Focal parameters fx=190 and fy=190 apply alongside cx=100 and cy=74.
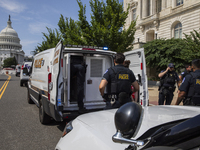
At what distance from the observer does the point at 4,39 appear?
147m

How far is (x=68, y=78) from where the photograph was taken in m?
5.23

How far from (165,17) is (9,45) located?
144149 millimetres

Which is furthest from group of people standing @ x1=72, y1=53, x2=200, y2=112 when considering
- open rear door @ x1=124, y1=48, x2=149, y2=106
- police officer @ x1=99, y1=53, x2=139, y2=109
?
open rear door @ x1=124, y1=48, x2=149, y2=106

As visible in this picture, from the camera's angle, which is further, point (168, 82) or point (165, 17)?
point (165, 17)

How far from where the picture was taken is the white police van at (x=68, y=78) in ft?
14.4

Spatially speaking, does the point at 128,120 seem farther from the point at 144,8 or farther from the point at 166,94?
the point at 144,8

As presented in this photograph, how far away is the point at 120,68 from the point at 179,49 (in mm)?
15964

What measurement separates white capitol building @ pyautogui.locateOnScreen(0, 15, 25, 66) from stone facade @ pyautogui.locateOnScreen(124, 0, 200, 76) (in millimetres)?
130705

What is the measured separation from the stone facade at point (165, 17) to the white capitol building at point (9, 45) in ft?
429

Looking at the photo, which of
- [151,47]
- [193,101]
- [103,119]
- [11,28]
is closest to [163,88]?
[193,101]

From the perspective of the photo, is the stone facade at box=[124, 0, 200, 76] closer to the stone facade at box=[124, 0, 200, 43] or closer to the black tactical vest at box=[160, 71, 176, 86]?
the stone facade at box=[124, 0, 200, 43]

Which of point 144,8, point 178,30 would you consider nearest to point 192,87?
point 178,30

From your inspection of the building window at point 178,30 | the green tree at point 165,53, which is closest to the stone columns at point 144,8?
the building window at point 178,30

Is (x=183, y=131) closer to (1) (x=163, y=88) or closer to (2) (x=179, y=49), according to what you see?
(1) (x=163, y=88)
